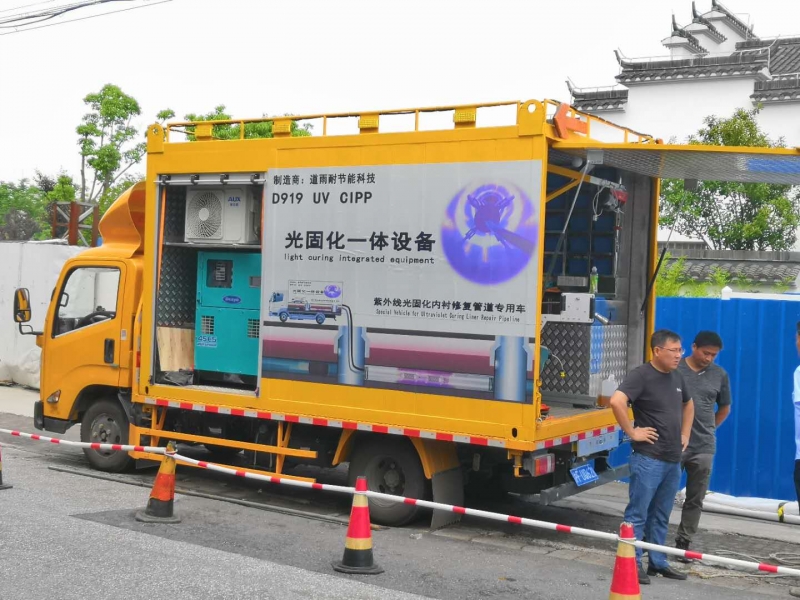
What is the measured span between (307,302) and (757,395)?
4.66m

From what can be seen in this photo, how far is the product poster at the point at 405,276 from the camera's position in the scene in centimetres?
768

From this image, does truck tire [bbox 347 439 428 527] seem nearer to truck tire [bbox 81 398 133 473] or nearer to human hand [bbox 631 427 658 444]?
human hand [bbox 631 427 658 444]

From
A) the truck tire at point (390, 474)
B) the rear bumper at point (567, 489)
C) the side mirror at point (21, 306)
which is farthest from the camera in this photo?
the side mirror at point (21, 306)

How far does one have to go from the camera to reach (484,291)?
7.84 meters

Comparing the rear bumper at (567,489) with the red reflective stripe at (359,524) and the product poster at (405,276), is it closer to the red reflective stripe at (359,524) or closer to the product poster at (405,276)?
the product poster at (405,276)

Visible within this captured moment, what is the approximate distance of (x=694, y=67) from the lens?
36406mm

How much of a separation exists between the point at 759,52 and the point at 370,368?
31.3 metres

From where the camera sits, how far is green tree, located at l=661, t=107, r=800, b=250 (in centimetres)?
2472

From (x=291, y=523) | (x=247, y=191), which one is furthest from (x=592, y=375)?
(x=247, y=191)

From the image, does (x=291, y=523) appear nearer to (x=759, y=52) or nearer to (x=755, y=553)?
(x=755, y=553)

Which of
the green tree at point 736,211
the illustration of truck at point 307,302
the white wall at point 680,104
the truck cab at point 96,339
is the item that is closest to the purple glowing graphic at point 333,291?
the illustration of truck at point 307,302

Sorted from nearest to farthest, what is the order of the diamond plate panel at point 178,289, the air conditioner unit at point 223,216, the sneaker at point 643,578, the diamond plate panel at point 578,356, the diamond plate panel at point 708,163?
the sneaker at point 643,578, the diamond plate panel at point 708,163, the diamond plate panel at point 578,356, the air conditioner unit at point 223,216, the diamond plate panel at point 178,289

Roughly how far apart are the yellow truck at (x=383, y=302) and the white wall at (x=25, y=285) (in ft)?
21.9

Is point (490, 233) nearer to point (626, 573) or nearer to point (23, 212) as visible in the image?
point (626, 573)
